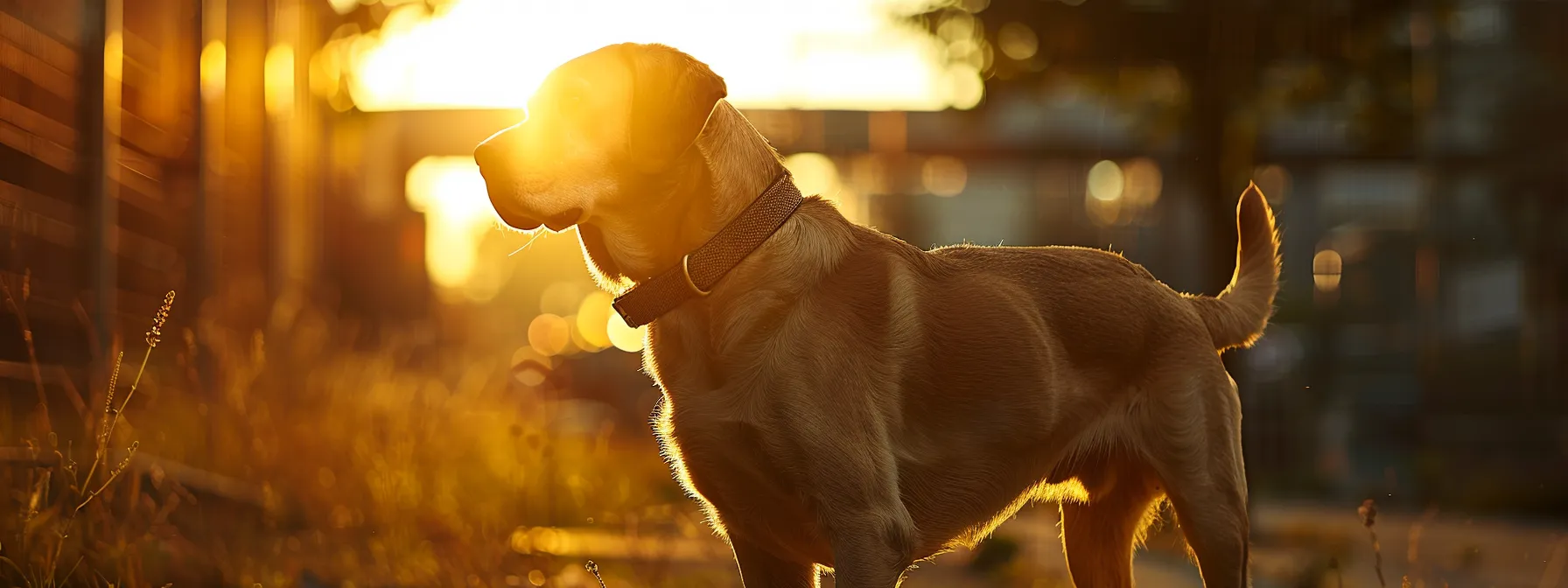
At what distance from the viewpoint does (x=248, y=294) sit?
10133 mm

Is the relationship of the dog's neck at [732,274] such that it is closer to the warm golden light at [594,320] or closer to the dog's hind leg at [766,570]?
the dog's hind leg at [766,570]

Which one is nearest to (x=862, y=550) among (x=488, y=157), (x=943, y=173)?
(x=488, y=157)

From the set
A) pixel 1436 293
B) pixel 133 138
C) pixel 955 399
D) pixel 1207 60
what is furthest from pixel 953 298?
pixel 1436 293

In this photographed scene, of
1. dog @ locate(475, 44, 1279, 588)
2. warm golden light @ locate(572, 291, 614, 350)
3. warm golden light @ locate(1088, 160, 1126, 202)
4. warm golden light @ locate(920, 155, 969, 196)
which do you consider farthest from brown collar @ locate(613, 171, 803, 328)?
warm golden light @ locate(572, 291, 614, 350)

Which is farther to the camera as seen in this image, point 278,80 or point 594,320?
point 594,320

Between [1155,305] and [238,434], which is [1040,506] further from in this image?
[1155,305]

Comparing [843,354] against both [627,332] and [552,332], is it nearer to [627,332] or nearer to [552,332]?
[627,332]

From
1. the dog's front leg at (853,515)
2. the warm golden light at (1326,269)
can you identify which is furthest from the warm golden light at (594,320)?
the dog's front leg at (853,515)

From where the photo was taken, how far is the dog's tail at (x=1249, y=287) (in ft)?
14.0

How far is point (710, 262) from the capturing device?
137 inches

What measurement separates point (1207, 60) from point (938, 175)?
245 inches

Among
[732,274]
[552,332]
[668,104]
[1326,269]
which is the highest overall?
[668,104]

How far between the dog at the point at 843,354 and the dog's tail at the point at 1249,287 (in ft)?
0.66

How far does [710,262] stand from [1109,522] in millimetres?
1628
